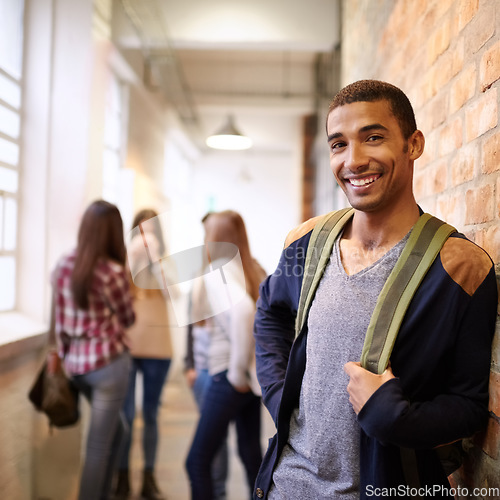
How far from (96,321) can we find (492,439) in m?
1.52

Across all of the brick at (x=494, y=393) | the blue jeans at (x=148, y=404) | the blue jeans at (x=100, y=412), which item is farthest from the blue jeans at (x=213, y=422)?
the brick at (x=494, y=393)

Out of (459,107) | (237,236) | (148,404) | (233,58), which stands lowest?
(148,404)

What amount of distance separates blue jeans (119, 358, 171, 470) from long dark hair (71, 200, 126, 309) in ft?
1.98

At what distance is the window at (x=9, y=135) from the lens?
2.01 meters

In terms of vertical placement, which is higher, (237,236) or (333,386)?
(237,236)

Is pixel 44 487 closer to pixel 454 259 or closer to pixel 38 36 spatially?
pixel 38 36

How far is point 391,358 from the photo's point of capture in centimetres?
81

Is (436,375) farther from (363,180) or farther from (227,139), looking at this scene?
(227,139)

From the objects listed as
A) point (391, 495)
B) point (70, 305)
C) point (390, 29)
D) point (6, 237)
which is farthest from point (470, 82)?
point (6, 237)

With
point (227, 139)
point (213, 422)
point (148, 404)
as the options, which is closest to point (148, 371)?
point (148, 404)

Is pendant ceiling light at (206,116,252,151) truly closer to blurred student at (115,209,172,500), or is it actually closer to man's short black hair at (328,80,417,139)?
blurred student at (115,209,172,500)

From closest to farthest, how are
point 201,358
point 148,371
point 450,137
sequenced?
point 450,137, point 201,358, point 148,371

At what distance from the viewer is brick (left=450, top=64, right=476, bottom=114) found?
927mm

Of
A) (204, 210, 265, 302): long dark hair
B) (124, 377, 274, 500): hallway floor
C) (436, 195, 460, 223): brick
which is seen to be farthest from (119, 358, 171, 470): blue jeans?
(436, 195, 460, 223): brick
